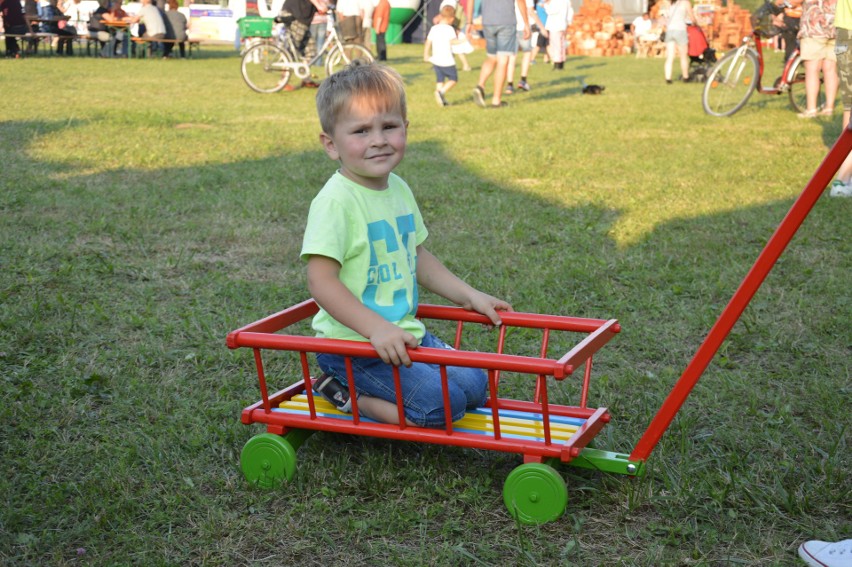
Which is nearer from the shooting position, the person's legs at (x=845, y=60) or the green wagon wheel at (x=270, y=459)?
the green wagon wheel at (x=270, y=459)

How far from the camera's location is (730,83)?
1142 centimetres

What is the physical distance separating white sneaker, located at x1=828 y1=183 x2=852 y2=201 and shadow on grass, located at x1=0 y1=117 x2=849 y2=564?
0.37 meters

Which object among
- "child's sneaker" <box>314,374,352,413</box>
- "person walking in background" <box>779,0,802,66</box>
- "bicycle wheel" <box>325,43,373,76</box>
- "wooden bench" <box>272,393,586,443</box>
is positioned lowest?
"wooden bench" <box>272,393,586,443</box>

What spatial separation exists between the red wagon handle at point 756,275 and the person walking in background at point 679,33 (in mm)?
15281

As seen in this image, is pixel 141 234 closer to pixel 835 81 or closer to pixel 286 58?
pixel 835 81

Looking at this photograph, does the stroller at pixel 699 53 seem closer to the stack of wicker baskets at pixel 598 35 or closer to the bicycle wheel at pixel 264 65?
the bicycle wheel at pixel 264 65

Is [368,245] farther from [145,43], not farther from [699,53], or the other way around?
[145,43]

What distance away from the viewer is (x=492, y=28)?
12180mm

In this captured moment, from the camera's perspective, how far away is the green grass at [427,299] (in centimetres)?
246

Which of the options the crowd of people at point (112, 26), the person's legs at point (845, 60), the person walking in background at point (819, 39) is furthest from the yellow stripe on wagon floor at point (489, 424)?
the crowd of people at point (112, 26)

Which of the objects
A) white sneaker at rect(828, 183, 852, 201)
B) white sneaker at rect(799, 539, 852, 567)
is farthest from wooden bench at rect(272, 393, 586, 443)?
white sneaker at rect(828, 183, 852, 201)

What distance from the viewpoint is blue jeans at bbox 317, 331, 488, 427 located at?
2.68 m

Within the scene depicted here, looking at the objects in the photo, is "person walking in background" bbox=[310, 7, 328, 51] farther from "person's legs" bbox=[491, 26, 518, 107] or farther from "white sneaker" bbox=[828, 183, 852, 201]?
"white sneaker" bbox=[828, 183, 852, 201]

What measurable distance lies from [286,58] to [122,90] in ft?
8.57
